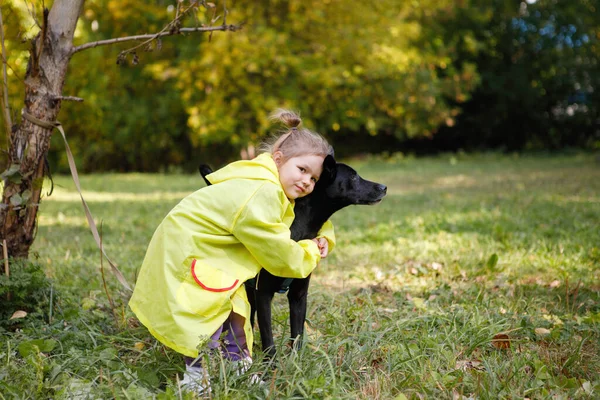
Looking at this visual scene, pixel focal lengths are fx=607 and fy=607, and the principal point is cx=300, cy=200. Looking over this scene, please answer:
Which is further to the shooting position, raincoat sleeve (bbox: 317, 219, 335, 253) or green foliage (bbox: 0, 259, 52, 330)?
green foliage (bbox: 0, 259, 52, 330)

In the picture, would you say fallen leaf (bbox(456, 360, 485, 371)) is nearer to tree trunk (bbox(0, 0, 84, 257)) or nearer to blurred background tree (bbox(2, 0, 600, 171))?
tree trunk (bbox(0, 0, 84, 257))

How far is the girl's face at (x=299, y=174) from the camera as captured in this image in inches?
113

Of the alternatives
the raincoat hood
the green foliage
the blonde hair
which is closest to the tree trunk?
the green foliage

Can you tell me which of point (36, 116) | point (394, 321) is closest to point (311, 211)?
point (394, 321)

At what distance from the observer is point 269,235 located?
261cm

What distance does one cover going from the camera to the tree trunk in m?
3.33

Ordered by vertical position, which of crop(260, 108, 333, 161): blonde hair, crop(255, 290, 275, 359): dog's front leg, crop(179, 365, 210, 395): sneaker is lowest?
crop(179, 365, 210, 395): sneaker

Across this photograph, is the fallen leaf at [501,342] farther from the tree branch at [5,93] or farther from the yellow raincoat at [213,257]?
the tree branch at [5,93]

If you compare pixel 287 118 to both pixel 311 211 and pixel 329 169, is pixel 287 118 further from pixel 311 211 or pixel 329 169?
pixel 311 211

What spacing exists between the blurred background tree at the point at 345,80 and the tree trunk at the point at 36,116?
12664mm

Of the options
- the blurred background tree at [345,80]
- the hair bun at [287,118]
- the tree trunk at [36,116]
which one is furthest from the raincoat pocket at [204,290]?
the blurred background tree at [345,80]

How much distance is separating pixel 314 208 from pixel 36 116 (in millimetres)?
1642

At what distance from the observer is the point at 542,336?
328 centimetres

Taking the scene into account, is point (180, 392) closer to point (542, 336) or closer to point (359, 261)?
point (542, 336)
